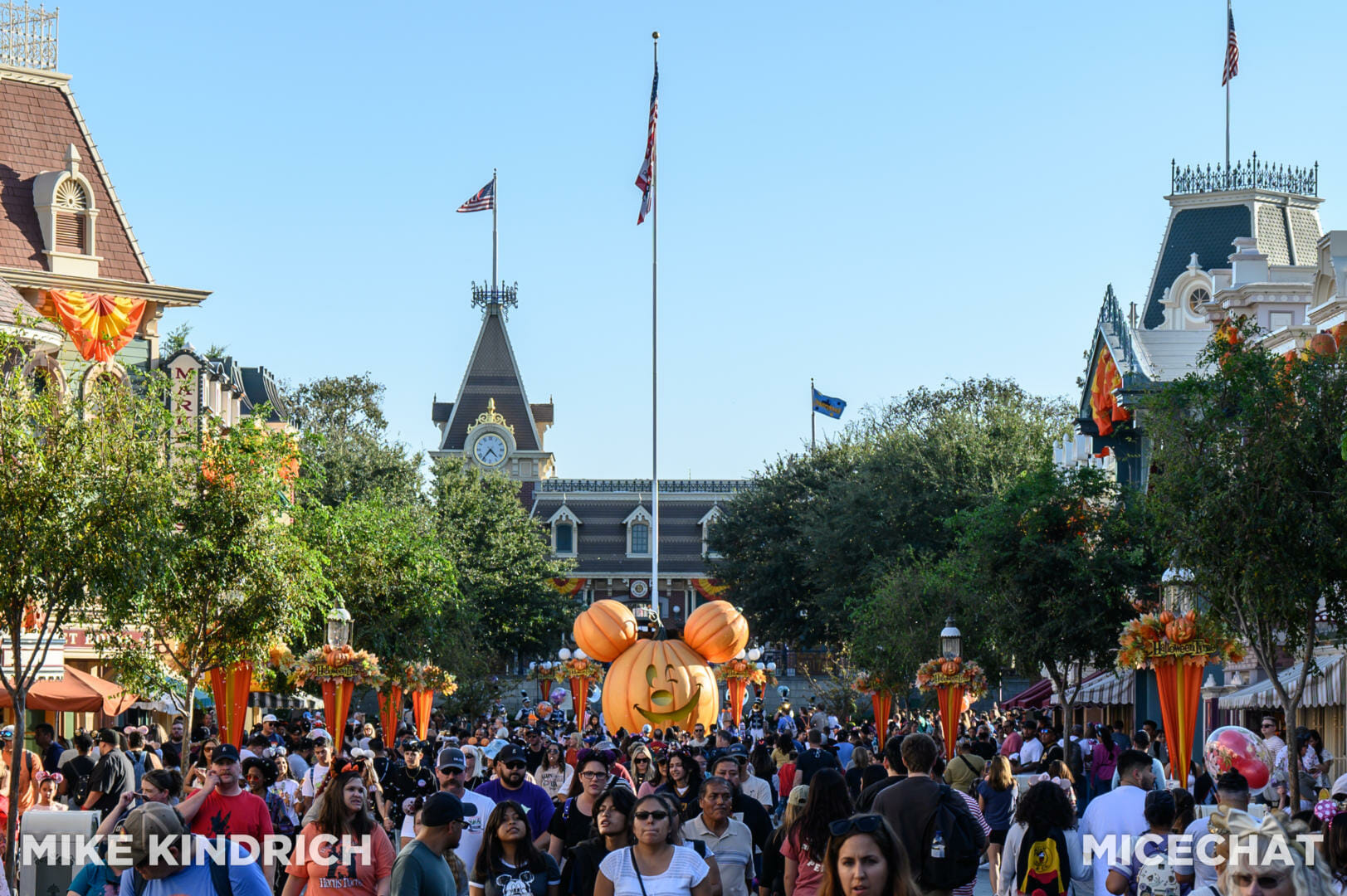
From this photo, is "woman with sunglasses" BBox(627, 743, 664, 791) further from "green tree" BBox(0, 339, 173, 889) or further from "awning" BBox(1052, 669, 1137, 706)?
"awning" BBox(1052, 669, 1137, 706)

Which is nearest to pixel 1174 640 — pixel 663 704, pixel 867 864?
pixel 867 864

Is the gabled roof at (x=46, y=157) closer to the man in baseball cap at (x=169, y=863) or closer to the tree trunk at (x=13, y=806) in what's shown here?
the tree trunk at (x=13, y=806)

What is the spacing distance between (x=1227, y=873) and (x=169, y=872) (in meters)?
4.10

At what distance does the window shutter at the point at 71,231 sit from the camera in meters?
31.7

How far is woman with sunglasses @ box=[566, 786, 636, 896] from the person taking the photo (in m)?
8.55

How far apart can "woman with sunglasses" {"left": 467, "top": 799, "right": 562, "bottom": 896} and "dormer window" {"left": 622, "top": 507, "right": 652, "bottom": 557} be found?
82322 millimetres

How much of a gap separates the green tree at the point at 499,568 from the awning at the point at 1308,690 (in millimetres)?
35919

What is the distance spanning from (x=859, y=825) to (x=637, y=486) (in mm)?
86966

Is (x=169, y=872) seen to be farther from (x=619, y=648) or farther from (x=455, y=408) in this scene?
(x=455, y=408)

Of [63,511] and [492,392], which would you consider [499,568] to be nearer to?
[492,392]

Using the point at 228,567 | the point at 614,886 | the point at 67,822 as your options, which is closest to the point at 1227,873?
the point at 614,886

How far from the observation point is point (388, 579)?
43.6 m

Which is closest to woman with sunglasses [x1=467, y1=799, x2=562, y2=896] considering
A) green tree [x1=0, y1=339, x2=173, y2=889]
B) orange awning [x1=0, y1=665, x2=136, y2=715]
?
green tree [x1=0, y1=339, x2=173, y2=889]

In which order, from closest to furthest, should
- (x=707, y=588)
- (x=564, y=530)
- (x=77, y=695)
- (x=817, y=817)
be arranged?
(x=817, y=817) < (x=77, y=695) < (x=707, y=588) < (x=564, y=530)
